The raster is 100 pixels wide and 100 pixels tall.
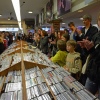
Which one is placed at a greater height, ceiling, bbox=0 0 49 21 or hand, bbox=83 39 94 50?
ceiling, bbox=0 0 49 21

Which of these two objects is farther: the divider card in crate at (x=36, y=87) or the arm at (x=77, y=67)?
the arm at (x=77, y=67)

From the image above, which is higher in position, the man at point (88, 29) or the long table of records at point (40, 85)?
the man at point (88, 29)

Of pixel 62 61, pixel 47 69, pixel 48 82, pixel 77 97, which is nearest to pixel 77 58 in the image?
pixel 62 61

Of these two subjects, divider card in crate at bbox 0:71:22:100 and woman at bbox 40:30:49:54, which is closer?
divider card in crate at bbox 0:71:22:100

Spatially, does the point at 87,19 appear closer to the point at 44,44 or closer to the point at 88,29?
the point at 88,29

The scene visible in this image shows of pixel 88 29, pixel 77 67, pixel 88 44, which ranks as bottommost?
pixel 77 67

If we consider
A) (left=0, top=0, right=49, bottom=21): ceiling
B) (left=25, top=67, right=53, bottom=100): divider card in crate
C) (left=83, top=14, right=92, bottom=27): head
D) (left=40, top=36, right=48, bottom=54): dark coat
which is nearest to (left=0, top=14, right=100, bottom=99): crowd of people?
(left=83, top=14, right=92, bottom=27): head

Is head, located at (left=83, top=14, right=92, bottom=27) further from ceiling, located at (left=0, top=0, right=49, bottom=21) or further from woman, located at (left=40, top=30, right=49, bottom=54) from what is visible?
ceiling, located at (left=0, top=0, right=49, bottom=21)

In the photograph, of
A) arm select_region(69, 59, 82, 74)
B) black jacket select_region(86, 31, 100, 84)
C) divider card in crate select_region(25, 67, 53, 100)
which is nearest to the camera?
divider card in crate select_region(25, 67, 53, 100)

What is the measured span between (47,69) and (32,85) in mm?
604

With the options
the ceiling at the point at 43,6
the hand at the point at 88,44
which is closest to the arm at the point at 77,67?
the hand at the point at 88,44

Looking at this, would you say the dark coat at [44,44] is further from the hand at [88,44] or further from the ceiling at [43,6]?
the hand at [88,44]

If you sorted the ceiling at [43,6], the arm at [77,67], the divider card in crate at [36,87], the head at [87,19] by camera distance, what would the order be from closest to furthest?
the divider card in crate at [36,87], the arm at [77,67], the head at [87,19], the ceiling at [43,6]

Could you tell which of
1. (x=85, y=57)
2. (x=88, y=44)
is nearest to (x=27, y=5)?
(x=85, y=57)
